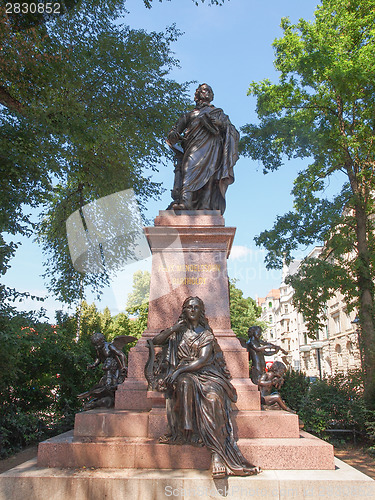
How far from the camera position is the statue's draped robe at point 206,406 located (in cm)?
440

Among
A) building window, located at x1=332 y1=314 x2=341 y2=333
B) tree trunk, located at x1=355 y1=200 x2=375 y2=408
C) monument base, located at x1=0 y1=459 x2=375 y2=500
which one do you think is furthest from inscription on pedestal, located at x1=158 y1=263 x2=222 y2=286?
building window, located at x1=332 y1=314 x2=341 y2=333

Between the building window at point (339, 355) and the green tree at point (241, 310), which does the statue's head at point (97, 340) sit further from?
the building window at point (339, 355)

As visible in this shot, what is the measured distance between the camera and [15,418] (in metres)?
9.24

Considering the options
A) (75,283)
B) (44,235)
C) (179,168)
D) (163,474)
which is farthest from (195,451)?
(44,235)

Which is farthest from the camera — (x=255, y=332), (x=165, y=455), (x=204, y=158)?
(x=204, y=158)

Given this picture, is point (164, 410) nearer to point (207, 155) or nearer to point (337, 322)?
point (207, 155)

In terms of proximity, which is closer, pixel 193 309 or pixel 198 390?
pixel 198 390

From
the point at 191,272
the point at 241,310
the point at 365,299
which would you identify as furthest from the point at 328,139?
the point at 241,310

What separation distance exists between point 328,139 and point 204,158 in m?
→ 9.56

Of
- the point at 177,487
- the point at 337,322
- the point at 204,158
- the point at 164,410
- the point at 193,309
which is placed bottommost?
the point at 177,487

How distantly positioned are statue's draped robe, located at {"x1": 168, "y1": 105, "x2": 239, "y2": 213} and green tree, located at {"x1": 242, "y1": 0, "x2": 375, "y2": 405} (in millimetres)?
7830

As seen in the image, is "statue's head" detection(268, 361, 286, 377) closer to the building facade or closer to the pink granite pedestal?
the building facade

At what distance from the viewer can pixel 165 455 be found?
449 centimetres

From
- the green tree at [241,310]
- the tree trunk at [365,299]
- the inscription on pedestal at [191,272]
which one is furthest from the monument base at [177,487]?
the green tree at [241,310]
